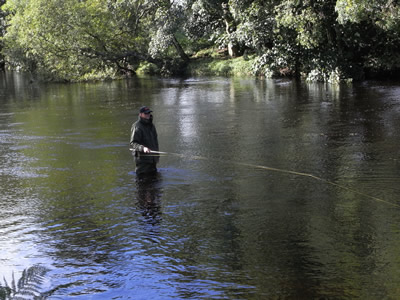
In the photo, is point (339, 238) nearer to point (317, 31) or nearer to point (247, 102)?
point (247, 102)

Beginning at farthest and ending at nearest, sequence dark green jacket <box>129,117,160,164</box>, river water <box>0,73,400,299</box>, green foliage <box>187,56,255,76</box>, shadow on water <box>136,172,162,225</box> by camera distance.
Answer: green foliage <box>187,56,255,76</box>
dark green jacket <box>129,117,160,164</box>
shadow on water <box>136,172,162,225</box>
river water <box>0,73,400,299</box>

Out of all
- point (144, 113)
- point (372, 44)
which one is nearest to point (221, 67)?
point (372, 44)

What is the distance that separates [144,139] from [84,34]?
32.2 m

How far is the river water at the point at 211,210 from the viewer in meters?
6.36

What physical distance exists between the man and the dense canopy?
13553 mm

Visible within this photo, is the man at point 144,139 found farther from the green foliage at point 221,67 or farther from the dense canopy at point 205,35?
the green foliage at point 221,67

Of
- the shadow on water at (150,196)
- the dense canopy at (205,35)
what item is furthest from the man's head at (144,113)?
the dense canopy at (205,35)

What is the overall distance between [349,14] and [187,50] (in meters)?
28.8

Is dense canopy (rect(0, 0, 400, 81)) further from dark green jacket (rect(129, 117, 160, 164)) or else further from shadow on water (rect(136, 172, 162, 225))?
shadow on water (rect(136, 172, 162, 225))

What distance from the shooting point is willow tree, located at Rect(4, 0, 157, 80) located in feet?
130

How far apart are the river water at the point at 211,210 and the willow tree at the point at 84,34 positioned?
2247cm

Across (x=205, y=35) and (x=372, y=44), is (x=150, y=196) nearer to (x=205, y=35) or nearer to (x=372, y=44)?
(x=372, y=44)

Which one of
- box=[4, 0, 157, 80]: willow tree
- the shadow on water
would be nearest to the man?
the shadow on water

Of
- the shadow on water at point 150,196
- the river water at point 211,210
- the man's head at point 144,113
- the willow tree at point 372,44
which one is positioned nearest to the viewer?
the river water at point 211,210
